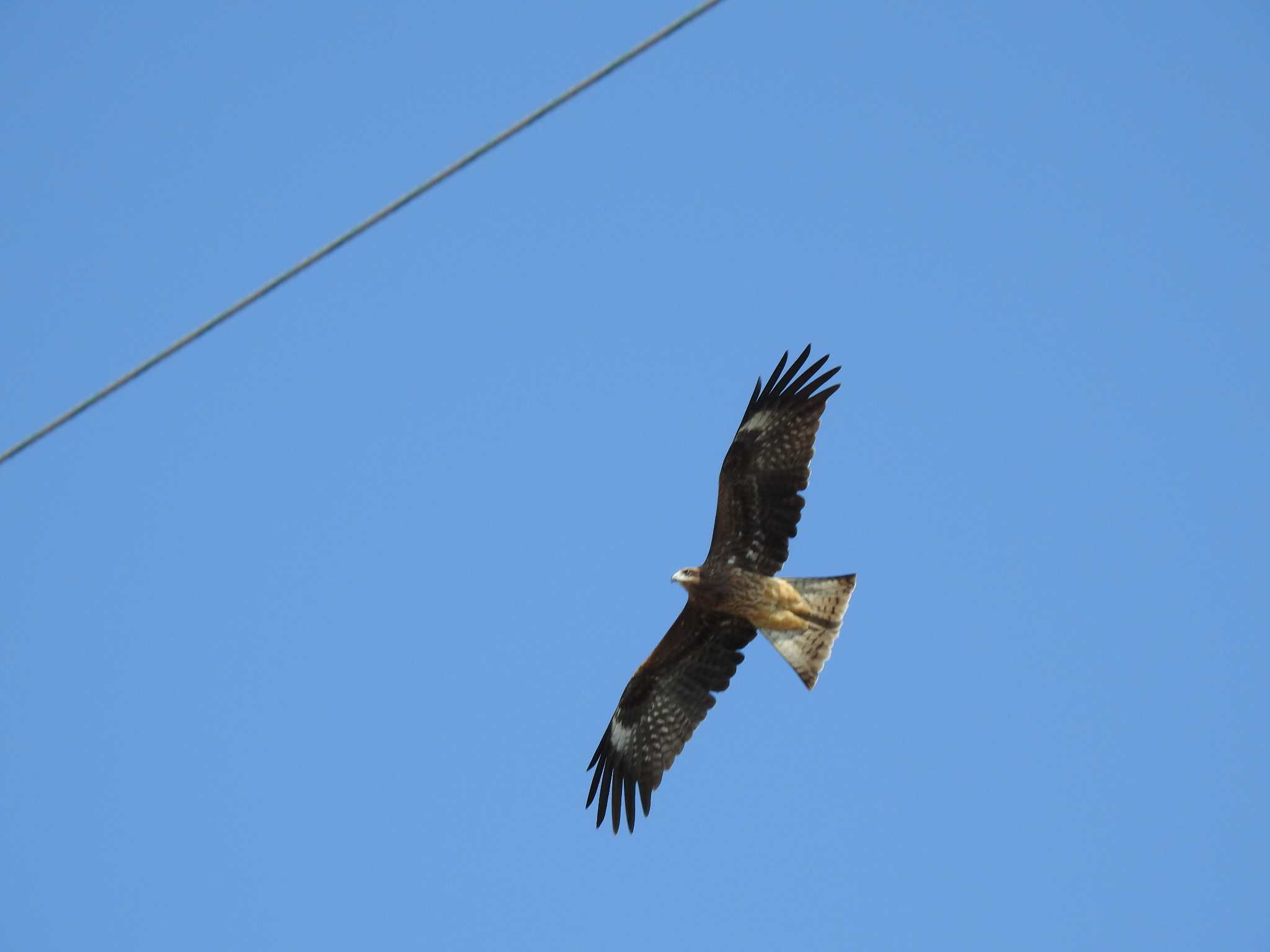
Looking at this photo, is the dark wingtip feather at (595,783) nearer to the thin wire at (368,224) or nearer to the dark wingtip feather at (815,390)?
the dark wingtip feather at (815,390)

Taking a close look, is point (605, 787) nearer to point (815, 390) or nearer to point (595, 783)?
point (595, 783)

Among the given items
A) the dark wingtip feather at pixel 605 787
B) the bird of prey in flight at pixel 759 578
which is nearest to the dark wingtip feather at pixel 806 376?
the bird of prey in flight at pixel 759 578

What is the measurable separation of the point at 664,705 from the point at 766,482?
2030 millimetres

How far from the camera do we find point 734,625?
1088 centimetres

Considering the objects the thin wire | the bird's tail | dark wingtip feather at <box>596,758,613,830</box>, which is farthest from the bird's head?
the thin wire

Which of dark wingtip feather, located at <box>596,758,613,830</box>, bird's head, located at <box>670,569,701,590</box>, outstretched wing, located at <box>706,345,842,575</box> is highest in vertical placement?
outstretched wing, located at <box>706,345,842,575</box>

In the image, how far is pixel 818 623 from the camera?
1071 centimetres

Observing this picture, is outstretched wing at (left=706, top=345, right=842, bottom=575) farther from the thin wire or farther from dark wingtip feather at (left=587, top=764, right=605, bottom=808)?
the thin wire

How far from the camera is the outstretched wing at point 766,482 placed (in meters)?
10.5

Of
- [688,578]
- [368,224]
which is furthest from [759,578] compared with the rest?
[368,224]

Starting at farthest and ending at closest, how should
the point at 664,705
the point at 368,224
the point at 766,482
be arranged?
the point at 664,705, the point at 766,482, the point at 368,224

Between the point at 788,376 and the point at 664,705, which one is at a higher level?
the point at 788,376

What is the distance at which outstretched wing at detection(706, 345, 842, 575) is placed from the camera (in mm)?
10453

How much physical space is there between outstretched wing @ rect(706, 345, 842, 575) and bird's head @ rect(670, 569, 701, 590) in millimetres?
153
